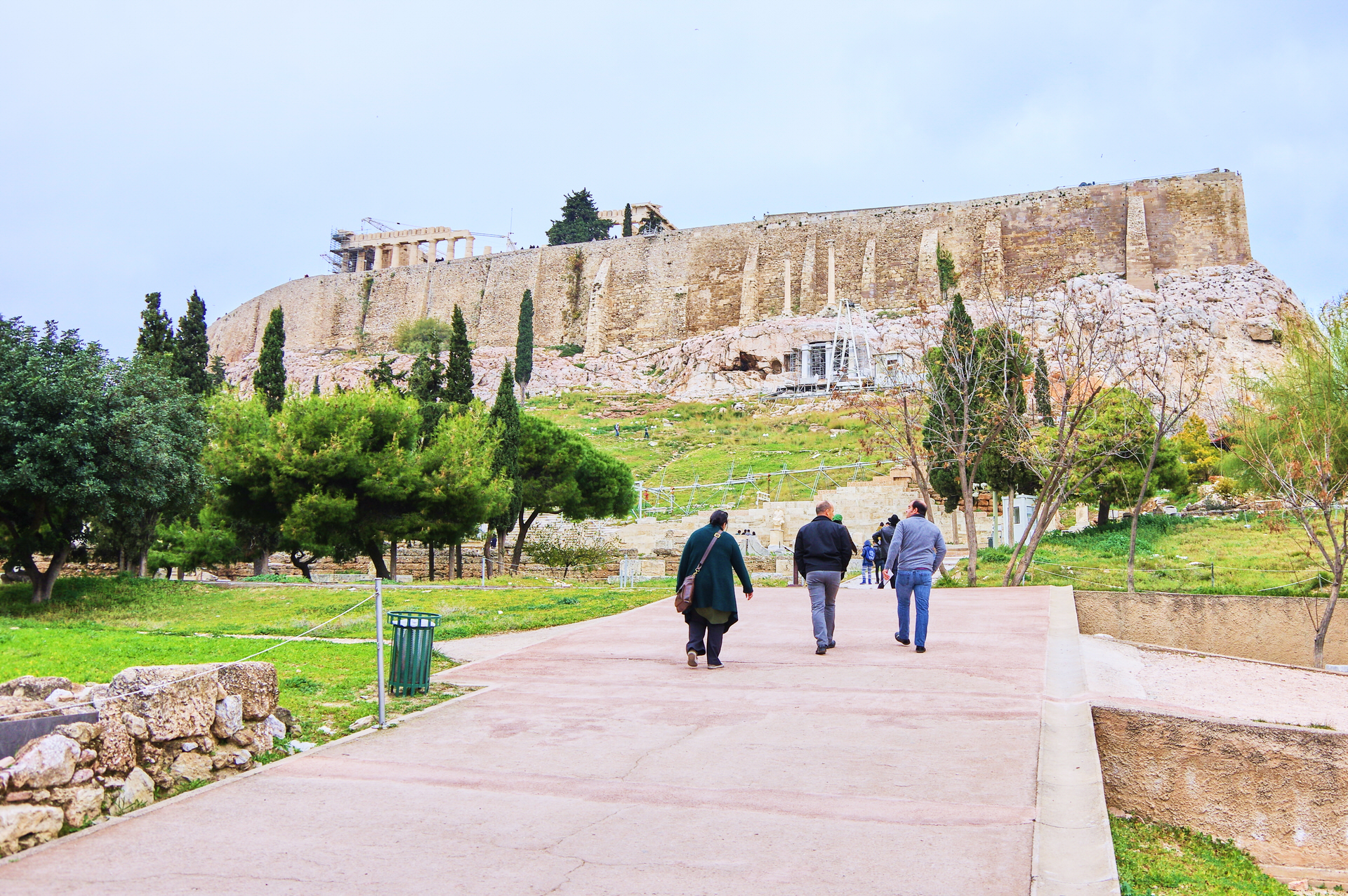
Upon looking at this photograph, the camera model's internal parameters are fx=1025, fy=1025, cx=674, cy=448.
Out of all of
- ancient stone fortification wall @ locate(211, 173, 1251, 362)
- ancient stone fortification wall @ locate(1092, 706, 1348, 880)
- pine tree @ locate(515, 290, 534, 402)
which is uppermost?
ancient stone fortification wall @ locate(211, 173, 1251, 362)

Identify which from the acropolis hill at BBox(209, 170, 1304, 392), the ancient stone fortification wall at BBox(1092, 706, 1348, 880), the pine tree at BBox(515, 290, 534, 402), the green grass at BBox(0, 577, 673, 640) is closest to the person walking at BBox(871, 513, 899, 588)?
the green grass at BBox(0, 577, 673, 640)

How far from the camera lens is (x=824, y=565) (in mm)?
8219

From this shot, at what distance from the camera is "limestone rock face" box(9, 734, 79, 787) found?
390 centimetres

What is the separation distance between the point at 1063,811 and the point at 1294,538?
17.9 metres

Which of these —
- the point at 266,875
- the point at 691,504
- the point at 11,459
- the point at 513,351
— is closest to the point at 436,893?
the point at 266,875

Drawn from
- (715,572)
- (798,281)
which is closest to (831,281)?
(798,281)

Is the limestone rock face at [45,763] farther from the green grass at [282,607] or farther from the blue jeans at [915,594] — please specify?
the green grass at [282,607]

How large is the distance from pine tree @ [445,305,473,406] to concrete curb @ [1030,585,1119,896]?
21.4 m

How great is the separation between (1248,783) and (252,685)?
5108mm

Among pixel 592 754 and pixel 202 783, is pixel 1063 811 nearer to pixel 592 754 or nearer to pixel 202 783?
pixel 592 754

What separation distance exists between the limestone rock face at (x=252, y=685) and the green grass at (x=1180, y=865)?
4076 mm

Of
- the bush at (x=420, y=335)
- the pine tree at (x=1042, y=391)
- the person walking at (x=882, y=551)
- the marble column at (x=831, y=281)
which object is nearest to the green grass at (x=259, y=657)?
the person walking at (x=882, y=551)

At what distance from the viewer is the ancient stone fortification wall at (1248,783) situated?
5.14 metres

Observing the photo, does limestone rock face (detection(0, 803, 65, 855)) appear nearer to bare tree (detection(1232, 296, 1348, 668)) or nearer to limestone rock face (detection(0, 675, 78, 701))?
limestone rock face (detection(0, 675, 78, 701))
